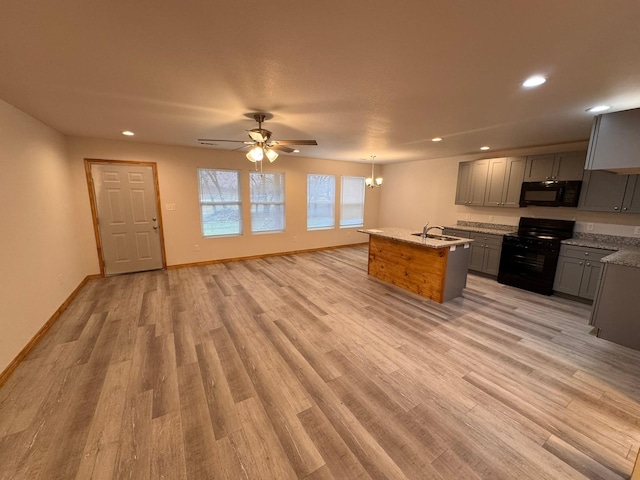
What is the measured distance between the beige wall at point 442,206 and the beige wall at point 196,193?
141 centimetres

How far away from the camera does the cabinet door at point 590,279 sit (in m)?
3.62

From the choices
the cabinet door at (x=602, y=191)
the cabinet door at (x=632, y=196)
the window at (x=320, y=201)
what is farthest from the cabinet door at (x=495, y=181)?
the window at (x=320, y=201)

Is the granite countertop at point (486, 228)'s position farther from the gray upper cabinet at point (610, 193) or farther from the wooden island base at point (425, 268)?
the wooden island base at point (425, 268)

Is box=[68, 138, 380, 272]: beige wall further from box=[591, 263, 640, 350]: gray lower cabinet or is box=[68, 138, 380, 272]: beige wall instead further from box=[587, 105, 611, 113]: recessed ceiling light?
box=[591, 263, 640, 350]: gray lower cabinet

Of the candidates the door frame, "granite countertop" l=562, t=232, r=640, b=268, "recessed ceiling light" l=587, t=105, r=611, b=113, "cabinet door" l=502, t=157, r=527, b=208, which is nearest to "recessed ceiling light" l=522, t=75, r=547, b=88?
"recessed ceiling light" l=587, t=105, r=611, b=113

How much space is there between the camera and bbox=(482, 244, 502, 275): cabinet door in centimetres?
471

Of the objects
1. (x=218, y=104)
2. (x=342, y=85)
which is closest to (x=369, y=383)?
(x=342, y=85)

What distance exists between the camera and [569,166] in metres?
4.01

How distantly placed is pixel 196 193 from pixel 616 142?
6204 mm

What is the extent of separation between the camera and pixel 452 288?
152 inches

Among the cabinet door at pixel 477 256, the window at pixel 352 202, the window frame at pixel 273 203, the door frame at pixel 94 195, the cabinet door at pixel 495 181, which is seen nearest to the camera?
the door frame at pixel 94 195

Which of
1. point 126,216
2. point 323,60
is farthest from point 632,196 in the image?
point 126,216

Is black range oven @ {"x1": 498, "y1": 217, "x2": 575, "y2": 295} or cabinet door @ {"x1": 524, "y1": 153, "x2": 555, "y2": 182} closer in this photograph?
black range oven @ {"x1": 498, "y1": 217, "x2": 575, "y2": 295}

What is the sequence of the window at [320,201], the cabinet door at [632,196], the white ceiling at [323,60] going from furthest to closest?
the window at [320,201], the cabinet door at [632,196], the white ceiling at [323,60]
